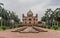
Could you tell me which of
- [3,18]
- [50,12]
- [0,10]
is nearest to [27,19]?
[50,12]

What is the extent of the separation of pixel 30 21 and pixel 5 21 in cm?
2154

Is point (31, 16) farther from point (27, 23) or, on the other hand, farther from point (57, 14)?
point (57, 14)

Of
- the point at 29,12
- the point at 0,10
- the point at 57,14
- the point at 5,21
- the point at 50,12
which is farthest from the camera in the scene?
the point at 29,12

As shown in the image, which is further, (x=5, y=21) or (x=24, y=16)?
(x=24, y=16)

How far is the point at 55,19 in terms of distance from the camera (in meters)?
44.7

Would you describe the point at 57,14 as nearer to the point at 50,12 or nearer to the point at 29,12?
the point at 50,12

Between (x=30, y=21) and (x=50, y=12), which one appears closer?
(x=50, y=12)

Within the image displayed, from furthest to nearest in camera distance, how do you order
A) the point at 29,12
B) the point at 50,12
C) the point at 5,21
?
1. the point at 29,12
2. the point at 50,12
3. the point at 5,21

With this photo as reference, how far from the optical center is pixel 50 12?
157 feet

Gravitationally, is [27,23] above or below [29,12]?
below

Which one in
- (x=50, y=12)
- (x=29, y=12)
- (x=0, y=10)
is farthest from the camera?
(x=29, y=12)

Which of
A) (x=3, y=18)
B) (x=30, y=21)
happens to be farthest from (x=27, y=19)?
(x=3, y=18)

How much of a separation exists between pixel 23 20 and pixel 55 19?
2210cm

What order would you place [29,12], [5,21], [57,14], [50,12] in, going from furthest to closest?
[29,12], [50,12], [5,21], [57,14]
